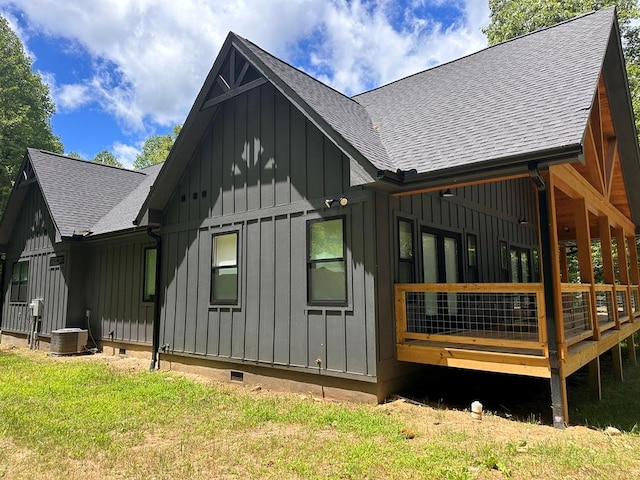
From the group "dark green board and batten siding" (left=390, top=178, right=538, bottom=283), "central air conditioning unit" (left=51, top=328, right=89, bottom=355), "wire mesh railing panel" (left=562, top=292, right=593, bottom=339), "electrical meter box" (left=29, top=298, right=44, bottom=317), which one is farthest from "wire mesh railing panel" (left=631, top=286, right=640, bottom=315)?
"electrical meter box" (left=29, top=298, right=44, bottom=317)

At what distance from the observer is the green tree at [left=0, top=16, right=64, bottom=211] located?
20781 millimetres

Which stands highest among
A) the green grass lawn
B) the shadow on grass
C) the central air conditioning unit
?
the central air conditioning unit

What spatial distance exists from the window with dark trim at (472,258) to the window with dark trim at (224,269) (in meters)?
4.72

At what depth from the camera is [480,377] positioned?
7680 mm

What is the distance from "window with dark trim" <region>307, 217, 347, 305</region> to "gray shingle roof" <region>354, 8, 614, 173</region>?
4.64 feet

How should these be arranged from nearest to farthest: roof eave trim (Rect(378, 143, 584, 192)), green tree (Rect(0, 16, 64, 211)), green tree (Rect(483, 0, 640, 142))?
1. roof eave trim (Rect(378, 143, 584, 192))
2. green tree (Rect(483, 0, 640, 142))
3. green tree (Rect(0, 16, 64, 211))

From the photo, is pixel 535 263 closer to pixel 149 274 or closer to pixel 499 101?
pixel 499 101

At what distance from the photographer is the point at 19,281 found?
1438 cm

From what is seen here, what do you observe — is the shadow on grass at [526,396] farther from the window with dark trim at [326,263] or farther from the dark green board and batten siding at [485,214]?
the dark green board and batten siding at [485,214]

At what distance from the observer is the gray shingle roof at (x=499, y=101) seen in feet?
17.6

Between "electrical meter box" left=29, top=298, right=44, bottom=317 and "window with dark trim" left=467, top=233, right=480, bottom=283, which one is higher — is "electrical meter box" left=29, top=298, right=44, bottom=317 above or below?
below

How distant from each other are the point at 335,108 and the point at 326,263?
9.32 feet

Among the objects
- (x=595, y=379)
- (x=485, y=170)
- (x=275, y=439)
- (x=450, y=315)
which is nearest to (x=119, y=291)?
(x=275, y=439)

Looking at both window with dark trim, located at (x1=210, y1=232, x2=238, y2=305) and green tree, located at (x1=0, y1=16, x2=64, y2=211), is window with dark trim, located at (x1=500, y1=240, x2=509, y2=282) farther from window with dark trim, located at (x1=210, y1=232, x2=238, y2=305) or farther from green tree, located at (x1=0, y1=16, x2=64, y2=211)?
green tree, located at (x1=0, y1=16, x2=64, y2=211)
